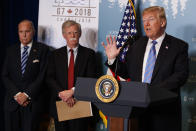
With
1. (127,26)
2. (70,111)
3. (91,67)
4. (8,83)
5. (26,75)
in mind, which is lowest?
(70,111)

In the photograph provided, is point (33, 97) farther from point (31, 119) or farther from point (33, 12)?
point (33, 12)

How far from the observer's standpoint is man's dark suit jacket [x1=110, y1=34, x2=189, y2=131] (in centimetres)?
281

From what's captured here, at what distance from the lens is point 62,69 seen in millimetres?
4082

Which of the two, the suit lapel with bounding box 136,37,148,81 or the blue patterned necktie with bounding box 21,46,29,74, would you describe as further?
the blue patterned necktie with bounding box 21,46,29,74

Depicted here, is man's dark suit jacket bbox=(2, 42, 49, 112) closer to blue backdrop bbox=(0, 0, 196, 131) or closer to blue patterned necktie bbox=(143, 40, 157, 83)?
blue backdrop bbox=(0, 0, 196, 131)

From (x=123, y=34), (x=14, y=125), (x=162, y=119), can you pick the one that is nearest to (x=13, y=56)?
(x=14, y=125)

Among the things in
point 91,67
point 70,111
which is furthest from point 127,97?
point 91,67

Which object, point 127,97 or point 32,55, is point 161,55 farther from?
point 32,55

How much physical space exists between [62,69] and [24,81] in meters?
0.53

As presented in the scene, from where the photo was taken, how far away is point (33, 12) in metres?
5.00

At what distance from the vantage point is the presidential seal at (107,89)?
1.91m

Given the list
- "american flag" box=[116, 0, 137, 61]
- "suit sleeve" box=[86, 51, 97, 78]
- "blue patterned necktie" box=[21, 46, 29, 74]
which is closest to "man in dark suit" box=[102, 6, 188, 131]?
"suit sleeve" box=[86, 51, 97, 78]

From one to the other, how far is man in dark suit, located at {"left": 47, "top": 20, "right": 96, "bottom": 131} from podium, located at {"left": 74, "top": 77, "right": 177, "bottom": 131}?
1921 mm

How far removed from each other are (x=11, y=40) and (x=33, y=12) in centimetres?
57
